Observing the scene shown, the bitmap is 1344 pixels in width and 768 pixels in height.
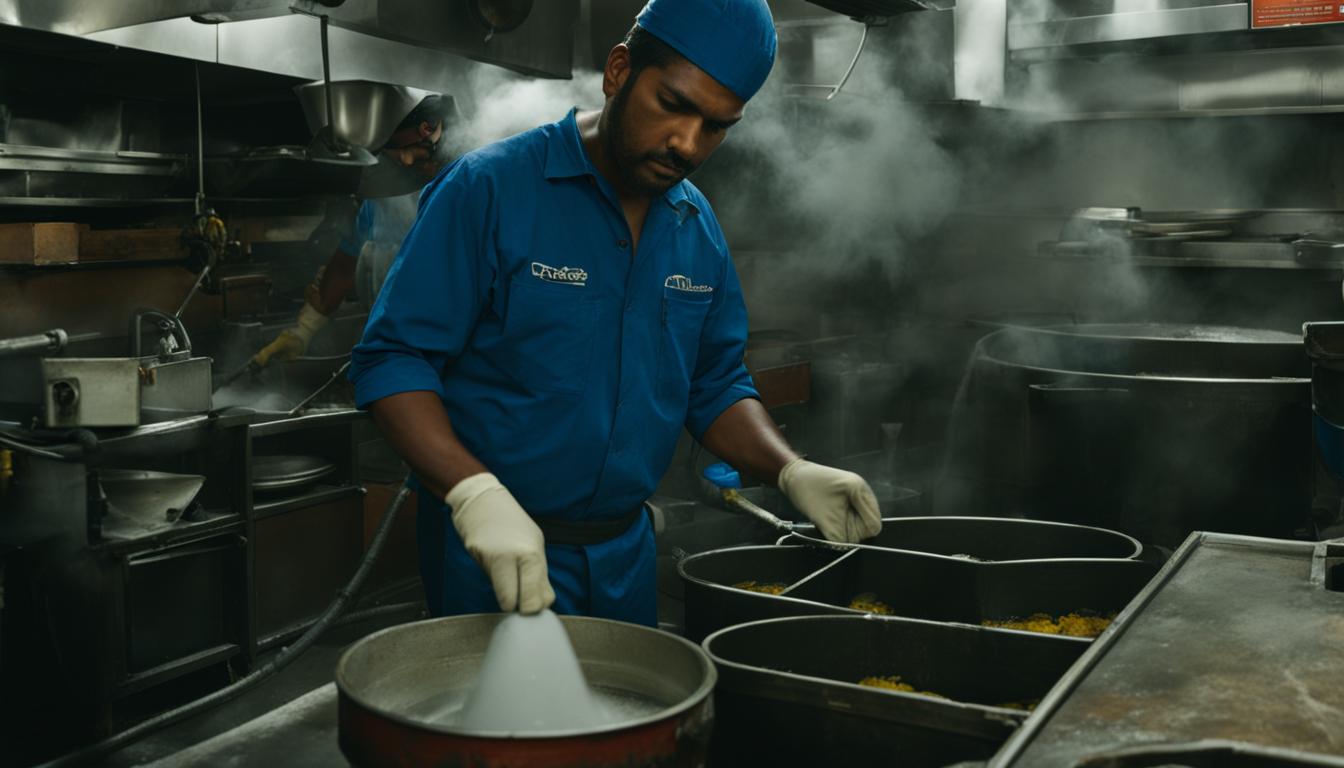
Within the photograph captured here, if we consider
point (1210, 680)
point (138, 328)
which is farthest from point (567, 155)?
point (138, 328)

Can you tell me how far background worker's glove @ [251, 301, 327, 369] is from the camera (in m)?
4.18

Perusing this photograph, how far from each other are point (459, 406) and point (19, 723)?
2.07 metres

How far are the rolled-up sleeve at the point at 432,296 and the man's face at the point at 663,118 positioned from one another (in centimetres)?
24

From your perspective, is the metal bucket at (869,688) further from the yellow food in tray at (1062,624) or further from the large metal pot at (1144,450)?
the large metal pot at (1144,450)

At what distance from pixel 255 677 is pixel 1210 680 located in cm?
275

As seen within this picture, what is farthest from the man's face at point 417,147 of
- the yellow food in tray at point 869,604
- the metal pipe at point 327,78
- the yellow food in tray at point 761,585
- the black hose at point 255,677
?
the yellow food in tray at point 869,604

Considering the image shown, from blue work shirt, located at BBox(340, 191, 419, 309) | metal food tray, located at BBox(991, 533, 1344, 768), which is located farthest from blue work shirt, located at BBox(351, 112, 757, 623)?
blue work shirt, located at BBox(340, 191, 419, 309)

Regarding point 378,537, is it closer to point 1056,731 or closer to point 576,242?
point 576,242

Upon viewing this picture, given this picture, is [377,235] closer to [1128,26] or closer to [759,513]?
[759,513]

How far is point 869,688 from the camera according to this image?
1267mm

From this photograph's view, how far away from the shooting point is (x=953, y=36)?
5.44 m

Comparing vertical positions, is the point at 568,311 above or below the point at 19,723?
above

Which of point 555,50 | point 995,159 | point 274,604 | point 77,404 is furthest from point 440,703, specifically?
point 995,159

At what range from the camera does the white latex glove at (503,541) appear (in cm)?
140
